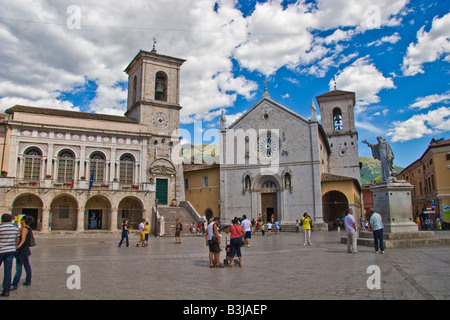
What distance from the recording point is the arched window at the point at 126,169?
33406 mm

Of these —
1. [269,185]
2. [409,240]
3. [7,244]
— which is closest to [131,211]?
[269,185]

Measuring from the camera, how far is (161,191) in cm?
3547

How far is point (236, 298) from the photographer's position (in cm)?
643

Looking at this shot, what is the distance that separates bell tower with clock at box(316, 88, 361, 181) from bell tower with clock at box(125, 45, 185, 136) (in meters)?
19.8

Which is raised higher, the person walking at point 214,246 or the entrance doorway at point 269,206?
the entrance doorway at point 269,206

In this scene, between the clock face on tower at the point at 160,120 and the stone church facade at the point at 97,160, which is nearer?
the stone church facade at the point at 97,160

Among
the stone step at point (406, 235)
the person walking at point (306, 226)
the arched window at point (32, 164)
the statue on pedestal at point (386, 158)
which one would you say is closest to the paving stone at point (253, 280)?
the stone step at point (406, 235)

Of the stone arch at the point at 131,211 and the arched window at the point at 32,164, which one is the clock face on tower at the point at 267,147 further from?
the arched window at the point at 32,164

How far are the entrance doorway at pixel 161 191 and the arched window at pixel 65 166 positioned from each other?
26.3ft

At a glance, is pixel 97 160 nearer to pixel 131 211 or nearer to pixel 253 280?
pixel 131 211

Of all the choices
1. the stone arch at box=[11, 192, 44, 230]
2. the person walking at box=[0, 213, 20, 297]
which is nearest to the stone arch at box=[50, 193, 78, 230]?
the stone arch at box=[11, 192, 44, 230]

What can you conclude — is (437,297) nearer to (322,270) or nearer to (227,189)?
(322,270)

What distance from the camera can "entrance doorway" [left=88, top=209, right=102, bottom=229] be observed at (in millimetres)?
31666
